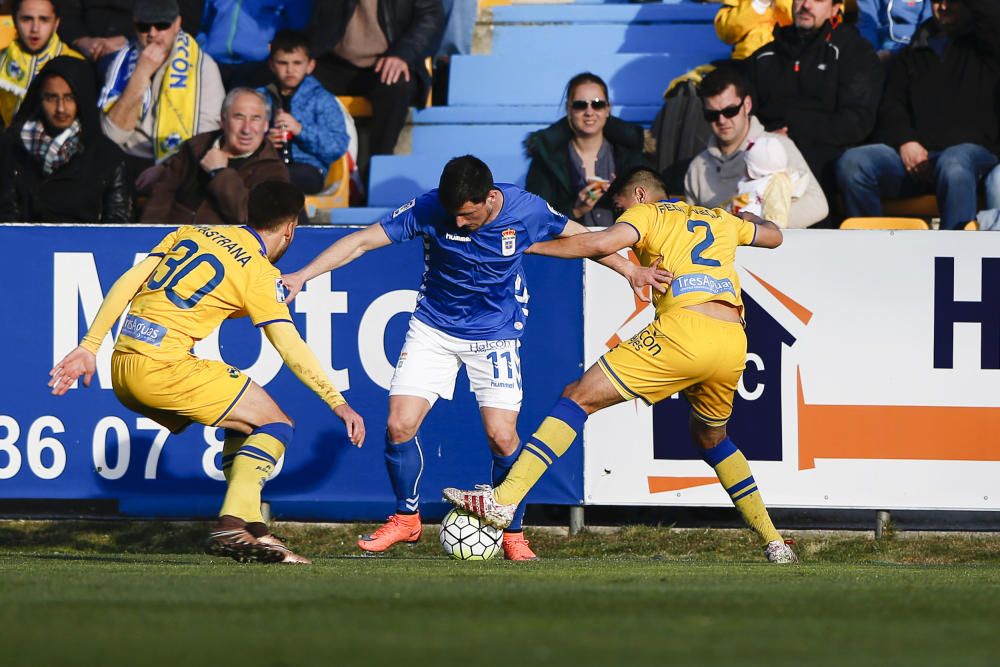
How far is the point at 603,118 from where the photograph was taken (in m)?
11.1

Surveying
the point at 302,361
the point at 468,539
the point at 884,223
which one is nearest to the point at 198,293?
the point at 302,361

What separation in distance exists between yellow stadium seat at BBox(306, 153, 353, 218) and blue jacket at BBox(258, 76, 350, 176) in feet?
0.26

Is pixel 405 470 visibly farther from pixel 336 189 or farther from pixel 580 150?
pixel 336 189

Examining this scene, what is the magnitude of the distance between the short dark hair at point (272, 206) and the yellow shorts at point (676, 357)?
1864 mm

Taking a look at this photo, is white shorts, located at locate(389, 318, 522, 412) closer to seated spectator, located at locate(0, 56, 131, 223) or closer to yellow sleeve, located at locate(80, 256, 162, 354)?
yellow sleeve, located at locate(80, 256, 162, 354)

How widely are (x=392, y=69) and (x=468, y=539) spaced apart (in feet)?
17.4

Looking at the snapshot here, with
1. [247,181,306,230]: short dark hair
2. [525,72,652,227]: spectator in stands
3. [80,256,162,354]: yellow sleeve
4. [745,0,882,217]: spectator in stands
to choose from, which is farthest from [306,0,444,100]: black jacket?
[80,256,162,354]: yellow sleeve

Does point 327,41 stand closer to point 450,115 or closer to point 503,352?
point 450,115

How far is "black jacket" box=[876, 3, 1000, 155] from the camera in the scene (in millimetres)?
11141

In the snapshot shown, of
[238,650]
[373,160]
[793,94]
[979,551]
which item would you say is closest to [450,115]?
[373,160]

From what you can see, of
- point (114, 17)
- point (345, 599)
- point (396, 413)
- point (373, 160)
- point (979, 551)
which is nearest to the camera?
point (345, 599)

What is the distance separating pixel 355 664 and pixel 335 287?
6.44 m

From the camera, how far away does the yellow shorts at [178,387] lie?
753cm

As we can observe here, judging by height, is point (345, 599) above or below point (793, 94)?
below
